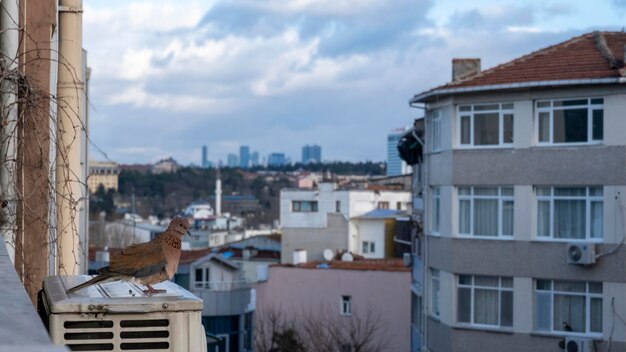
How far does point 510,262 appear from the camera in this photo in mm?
30062

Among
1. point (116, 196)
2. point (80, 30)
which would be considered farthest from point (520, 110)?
point (116, 196)

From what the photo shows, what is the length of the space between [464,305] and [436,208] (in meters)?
3.18

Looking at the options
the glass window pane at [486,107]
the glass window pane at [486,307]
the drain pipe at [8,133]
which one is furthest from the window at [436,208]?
the drain pipe at [8,133]

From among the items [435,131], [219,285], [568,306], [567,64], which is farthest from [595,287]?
[219,285]

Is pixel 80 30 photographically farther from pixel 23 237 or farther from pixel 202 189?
pixel 202 189

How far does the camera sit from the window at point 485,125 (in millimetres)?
30047

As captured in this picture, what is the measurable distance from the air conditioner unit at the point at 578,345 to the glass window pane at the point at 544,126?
197 inches

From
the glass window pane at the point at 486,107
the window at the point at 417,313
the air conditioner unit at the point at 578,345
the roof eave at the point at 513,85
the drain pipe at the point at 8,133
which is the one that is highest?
the roof eave at the point at 513,85

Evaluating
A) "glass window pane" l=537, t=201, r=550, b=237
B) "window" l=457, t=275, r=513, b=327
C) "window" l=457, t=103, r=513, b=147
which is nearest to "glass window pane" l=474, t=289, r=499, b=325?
"window" l=457, t=275, r=513, b=327

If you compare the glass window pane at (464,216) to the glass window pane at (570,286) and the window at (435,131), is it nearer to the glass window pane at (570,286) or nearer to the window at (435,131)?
the window at (435,131)

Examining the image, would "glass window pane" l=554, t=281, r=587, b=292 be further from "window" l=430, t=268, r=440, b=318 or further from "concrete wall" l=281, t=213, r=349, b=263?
"concrete wall" l=281, t=213, r=349, b=263

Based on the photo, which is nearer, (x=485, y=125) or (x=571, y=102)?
(x=571, y=102)

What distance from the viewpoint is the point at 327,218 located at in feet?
236

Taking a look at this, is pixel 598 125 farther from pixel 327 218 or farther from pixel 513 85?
pixel 327 218
